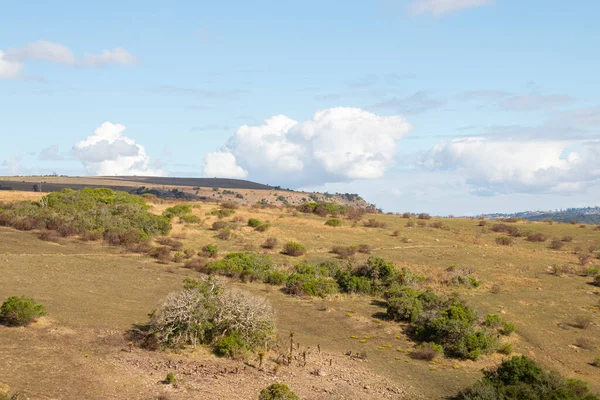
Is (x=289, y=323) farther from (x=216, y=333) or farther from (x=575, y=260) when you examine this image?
(x=575, y=260)

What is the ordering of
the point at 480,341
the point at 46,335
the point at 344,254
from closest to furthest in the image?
the point at 46,335, the point at 480,341, the point at 344,254

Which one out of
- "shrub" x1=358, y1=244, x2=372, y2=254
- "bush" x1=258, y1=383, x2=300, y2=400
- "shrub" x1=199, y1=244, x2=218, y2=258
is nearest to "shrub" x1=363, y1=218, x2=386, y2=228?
"shrub" x1=358, y1=244, x2=372, y2=254

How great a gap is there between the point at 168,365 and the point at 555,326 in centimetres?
1961

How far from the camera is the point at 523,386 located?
1630cm

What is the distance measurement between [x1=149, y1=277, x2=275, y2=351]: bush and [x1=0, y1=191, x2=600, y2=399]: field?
736 mm

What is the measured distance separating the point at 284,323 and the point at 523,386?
1177cm

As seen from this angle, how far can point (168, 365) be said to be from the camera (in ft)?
58.3

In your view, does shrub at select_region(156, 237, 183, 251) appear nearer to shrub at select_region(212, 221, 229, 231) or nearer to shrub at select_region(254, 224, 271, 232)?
shrub at select_region(212, 221, 229, 231)

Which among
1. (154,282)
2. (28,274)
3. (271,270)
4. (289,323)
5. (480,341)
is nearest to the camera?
(480,341)

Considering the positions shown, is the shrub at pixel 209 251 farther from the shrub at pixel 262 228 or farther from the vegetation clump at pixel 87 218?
the shrub at pixel 262 228

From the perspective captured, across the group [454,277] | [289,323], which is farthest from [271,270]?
[454,277]

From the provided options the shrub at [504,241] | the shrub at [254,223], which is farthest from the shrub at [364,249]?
the shrub at [504,241]

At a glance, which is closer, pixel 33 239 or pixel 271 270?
pixel 271 270

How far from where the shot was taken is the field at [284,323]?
54.7 feet
